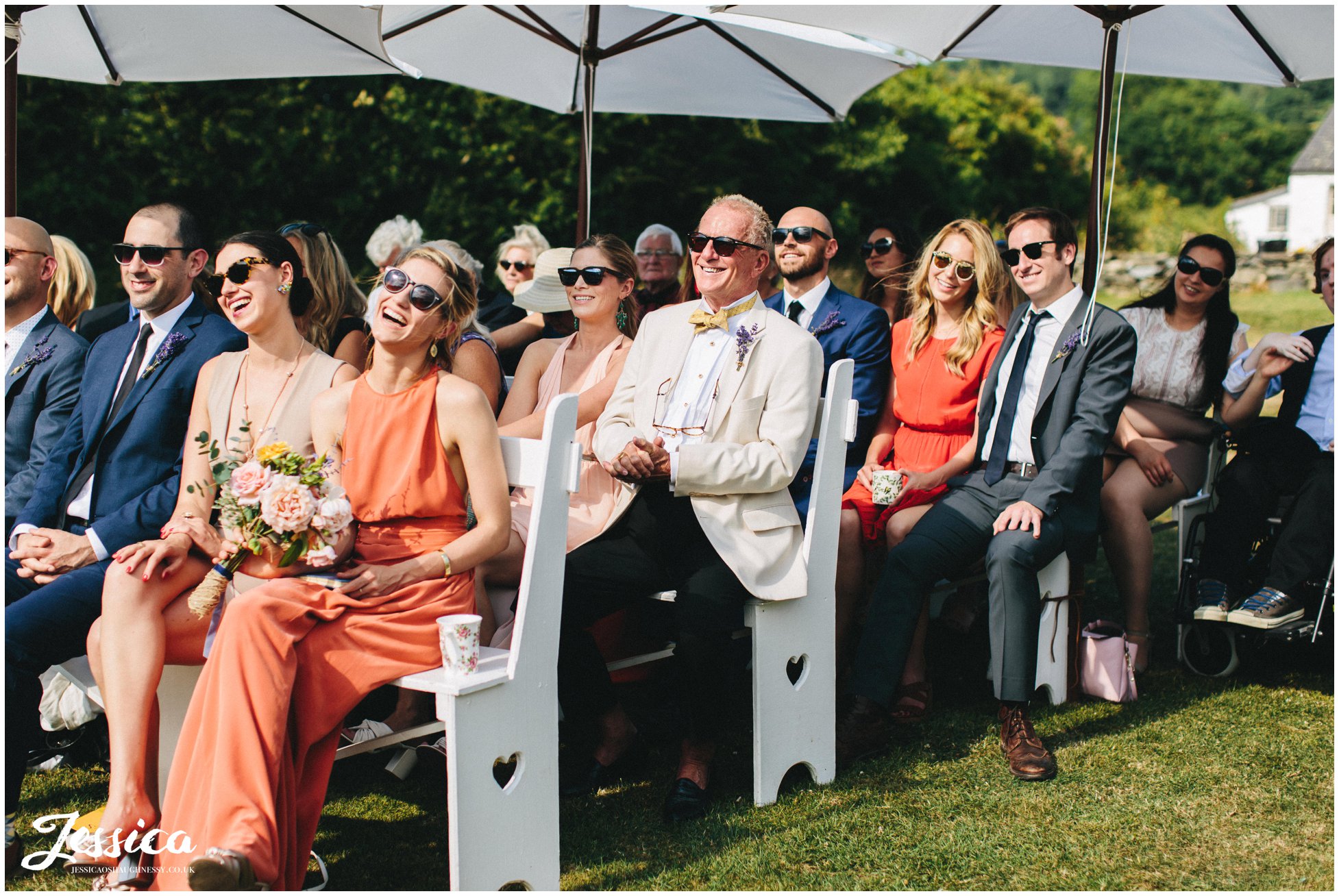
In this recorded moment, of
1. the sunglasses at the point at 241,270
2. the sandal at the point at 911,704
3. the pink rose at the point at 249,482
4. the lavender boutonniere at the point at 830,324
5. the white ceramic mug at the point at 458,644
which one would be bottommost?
the sandal at the point at 911,704

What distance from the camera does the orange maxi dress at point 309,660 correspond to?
119 inches

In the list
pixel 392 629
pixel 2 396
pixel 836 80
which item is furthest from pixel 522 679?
pixel 836 80

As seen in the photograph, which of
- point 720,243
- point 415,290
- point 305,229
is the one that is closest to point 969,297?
point 720,243

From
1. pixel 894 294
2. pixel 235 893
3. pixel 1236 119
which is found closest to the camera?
pixel 235 893

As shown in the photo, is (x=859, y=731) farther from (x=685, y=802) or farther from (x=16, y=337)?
(x=16, y=337)

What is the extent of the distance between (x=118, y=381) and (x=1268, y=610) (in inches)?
183

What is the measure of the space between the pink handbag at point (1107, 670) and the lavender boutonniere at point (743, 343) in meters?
2.09

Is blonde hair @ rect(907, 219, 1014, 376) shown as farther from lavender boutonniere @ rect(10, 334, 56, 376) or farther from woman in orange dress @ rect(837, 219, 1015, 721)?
lavender boutonniere @ rect(10, 334, 56, 376)

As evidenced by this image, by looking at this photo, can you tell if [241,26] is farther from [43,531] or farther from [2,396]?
[43,531]

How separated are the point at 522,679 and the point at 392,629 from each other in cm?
39

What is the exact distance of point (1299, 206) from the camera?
59.9 meters

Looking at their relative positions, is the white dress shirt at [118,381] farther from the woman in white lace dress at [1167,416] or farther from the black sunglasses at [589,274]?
the woman in white lace dress at [1167,416]

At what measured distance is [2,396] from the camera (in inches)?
166

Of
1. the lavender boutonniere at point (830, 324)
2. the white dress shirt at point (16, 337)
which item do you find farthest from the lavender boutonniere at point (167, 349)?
the lavender boutonniere at point (830, 324)
